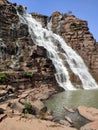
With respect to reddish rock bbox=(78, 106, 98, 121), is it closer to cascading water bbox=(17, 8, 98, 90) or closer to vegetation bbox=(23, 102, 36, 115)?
vegetation bbox=(23, 102, 36, 115)

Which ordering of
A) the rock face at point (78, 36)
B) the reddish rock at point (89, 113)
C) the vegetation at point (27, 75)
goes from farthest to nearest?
the rock face at point (78, 36) → the vegetation at point (27, 75) → the reddish rock at point (89, 113)

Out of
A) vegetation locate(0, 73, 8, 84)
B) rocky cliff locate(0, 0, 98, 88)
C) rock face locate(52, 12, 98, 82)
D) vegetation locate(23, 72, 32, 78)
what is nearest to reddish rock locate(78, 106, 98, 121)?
vegetation locate(0, 73, 8, 84)

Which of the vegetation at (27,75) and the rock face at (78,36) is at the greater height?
the rock face at (78,36)

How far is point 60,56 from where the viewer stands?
5991 cm

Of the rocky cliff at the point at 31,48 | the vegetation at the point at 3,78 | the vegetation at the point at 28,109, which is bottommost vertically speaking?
the vegetation at the point at 28,109

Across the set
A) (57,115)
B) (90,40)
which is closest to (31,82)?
(57,115)

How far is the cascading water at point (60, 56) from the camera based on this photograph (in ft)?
177

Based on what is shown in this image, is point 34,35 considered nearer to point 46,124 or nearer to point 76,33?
point 76,33

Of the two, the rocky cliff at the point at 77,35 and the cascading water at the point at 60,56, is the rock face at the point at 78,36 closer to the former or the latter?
the rocky cliff at the point at 77,35

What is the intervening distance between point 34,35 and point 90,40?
15.9 m

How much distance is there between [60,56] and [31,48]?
363 inches

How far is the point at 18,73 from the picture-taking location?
43250 millimetres

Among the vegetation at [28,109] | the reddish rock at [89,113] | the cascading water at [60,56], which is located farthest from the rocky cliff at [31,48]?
the reddish rock at [89,113]

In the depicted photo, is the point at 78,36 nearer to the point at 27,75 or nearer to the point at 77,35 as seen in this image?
the point at 77,35
